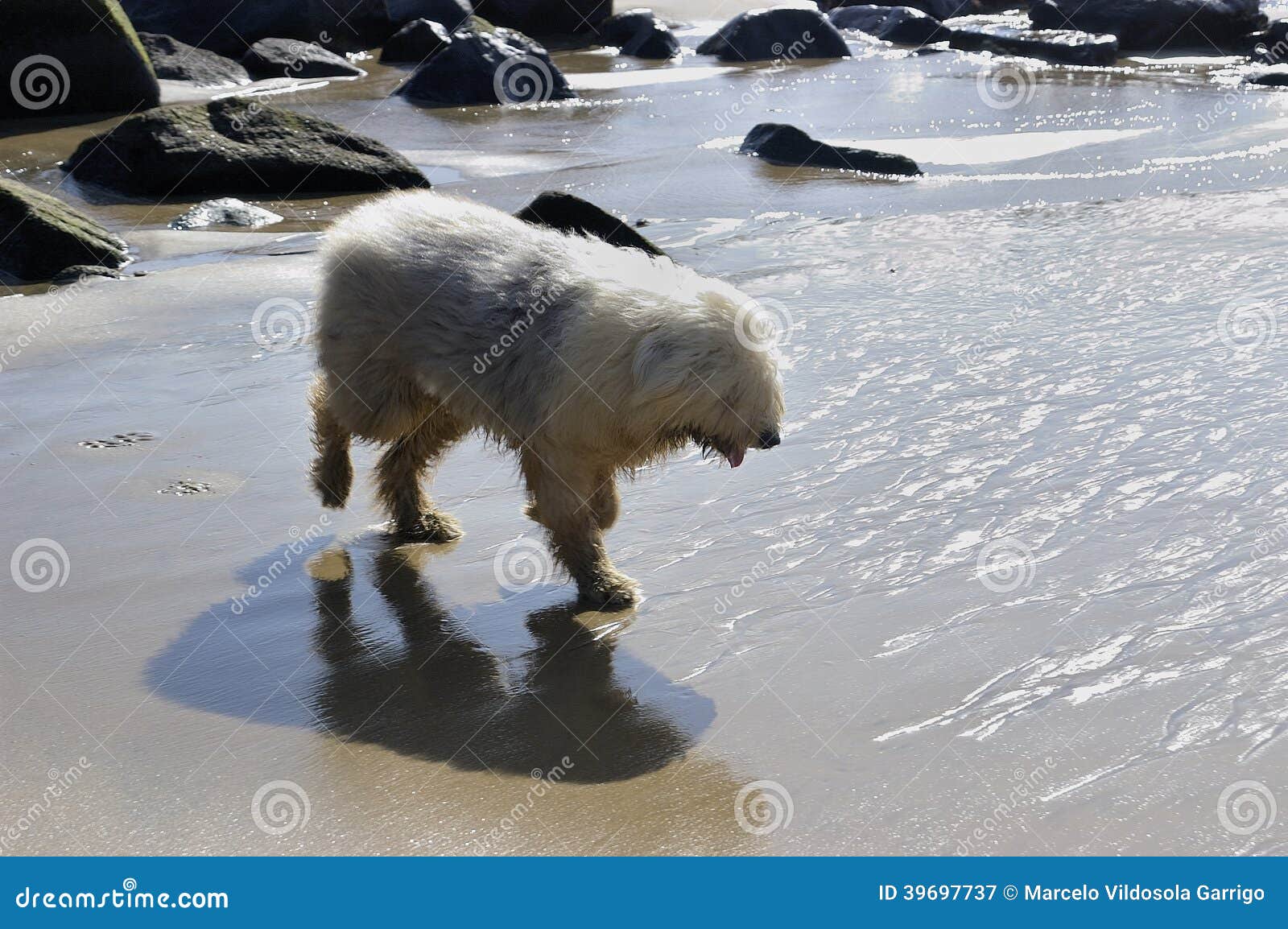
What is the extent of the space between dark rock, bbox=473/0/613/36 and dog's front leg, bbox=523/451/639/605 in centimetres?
1981

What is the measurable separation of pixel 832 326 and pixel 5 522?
499 cm

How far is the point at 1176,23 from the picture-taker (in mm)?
22219

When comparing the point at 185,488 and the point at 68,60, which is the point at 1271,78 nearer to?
the point at 68,60

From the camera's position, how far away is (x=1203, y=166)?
1298 cm

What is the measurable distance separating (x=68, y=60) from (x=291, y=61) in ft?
13.3

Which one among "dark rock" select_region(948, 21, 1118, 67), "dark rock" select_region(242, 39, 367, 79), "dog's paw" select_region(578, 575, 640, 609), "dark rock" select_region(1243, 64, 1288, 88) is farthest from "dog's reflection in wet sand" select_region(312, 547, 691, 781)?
"dark rock" select_region(948, 21, 1118, 67)

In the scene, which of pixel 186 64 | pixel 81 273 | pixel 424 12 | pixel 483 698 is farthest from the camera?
pixel 424 12

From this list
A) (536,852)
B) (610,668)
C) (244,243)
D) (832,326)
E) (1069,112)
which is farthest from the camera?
(1069,112)

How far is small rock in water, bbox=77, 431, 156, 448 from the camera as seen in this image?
22.6 feet

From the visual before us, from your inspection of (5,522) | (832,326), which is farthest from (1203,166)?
(5,522)

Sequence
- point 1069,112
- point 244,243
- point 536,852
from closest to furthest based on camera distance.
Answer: point 536,852 → point 244,243 → point 1069,112

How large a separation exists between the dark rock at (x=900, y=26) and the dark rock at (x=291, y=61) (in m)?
9.67

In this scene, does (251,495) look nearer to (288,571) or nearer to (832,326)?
(288,571)

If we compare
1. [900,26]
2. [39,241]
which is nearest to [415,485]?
[39,241]
